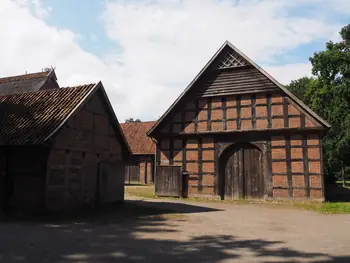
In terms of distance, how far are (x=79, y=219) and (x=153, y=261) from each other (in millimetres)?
6198

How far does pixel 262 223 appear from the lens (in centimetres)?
1141

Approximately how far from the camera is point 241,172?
19.5 meters

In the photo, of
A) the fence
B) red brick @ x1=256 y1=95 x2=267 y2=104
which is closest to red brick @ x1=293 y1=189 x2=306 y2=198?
red brick @ x1=256 y1=95 x2=267 y2=104

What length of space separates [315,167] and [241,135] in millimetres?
4196

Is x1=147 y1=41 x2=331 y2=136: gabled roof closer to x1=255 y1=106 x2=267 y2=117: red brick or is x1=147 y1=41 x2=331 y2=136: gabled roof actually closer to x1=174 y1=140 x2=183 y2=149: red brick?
x1=174 y1=140 x2=183 y2=149: red brick

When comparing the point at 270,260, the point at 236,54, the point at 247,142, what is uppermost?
the point at 236,54

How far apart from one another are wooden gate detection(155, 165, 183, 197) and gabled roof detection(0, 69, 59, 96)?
15.7 meters

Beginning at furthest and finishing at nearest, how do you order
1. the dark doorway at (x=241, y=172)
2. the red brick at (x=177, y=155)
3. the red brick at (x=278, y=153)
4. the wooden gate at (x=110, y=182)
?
the red brick at (x=177, y=155) → the dark doorway at (x=241, y=172) → the red brick at (x=278, y=153) → the wooden gate at (x=110, y=182)

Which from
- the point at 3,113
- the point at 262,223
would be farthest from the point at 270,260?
the point at 3,113

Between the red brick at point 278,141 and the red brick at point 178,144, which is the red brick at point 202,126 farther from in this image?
the red brick at point 278,141

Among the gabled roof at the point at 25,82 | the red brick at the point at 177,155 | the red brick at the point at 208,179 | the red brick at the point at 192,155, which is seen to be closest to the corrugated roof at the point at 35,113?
the red brick at the point at 177,155

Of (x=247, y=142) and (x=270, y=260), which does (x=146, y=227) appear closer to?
(x=270, y=260)

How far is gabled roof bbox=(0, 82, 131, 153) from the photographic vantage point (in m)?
12.2

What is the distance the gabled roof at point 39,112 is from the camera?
1221cm
